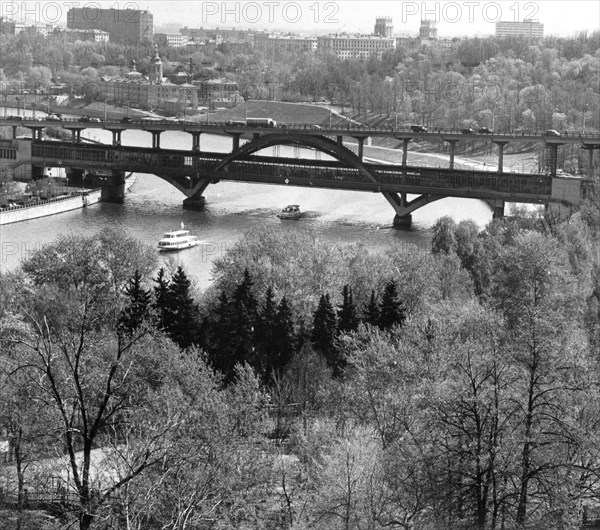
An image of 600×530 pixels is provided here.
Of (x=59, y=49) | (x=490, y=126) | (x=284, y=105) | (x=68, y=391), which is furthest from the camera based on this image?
(x=59, y=49)

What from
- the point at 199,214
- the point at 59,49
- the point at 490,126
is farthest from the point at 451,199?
the point at 59,49

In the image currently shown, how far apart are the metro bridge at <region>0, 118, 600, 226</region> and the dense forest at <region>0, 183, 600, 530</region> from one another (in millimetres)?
13772

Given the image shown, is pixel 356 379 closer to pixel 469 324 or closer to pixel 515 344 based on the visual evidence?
pixel 469 324

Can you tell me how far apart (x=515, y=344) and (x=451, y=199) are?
26517mm

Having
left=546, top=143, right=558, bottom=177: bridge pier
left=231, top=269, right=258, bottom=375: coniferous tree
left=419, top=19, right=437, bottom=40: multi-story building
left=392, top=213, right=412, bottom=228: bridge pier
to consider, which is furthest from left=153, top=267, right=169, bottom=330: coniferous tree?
left=419, top=19, right=437, bottom=40: multi-story building

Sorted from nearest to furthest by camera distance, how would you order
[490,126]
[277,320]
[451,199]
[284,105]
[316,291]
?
[277,320] → [316,291] → [451,199] → [490,126] → [284,105]

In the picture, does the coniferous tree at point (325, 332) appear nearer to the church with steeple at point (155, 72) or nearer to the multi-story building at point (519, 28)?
the church with steeple at point (155, 72)

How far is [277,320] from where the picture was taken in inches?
625

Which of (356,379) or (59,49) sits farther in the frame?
(59,49)

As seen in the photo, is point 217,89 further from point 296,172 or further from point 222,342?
point 222,342

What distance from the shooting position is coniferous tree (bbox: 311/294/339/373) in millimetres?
15461

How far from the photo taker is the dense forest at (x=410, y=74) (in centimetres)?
5322

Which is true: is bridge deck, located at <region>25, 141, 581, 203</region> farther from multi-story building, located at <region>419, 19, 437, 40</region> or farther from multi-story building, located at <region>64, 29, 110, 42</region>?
multi-story building, located at <region>64, 29, 110, 42</region>

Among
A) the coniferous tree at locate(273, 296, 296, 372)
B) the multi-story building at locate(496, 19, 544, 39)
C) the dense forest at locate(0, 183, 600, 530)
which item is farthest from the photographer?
the multi-story building at locate(496, 19, 544, 39)
